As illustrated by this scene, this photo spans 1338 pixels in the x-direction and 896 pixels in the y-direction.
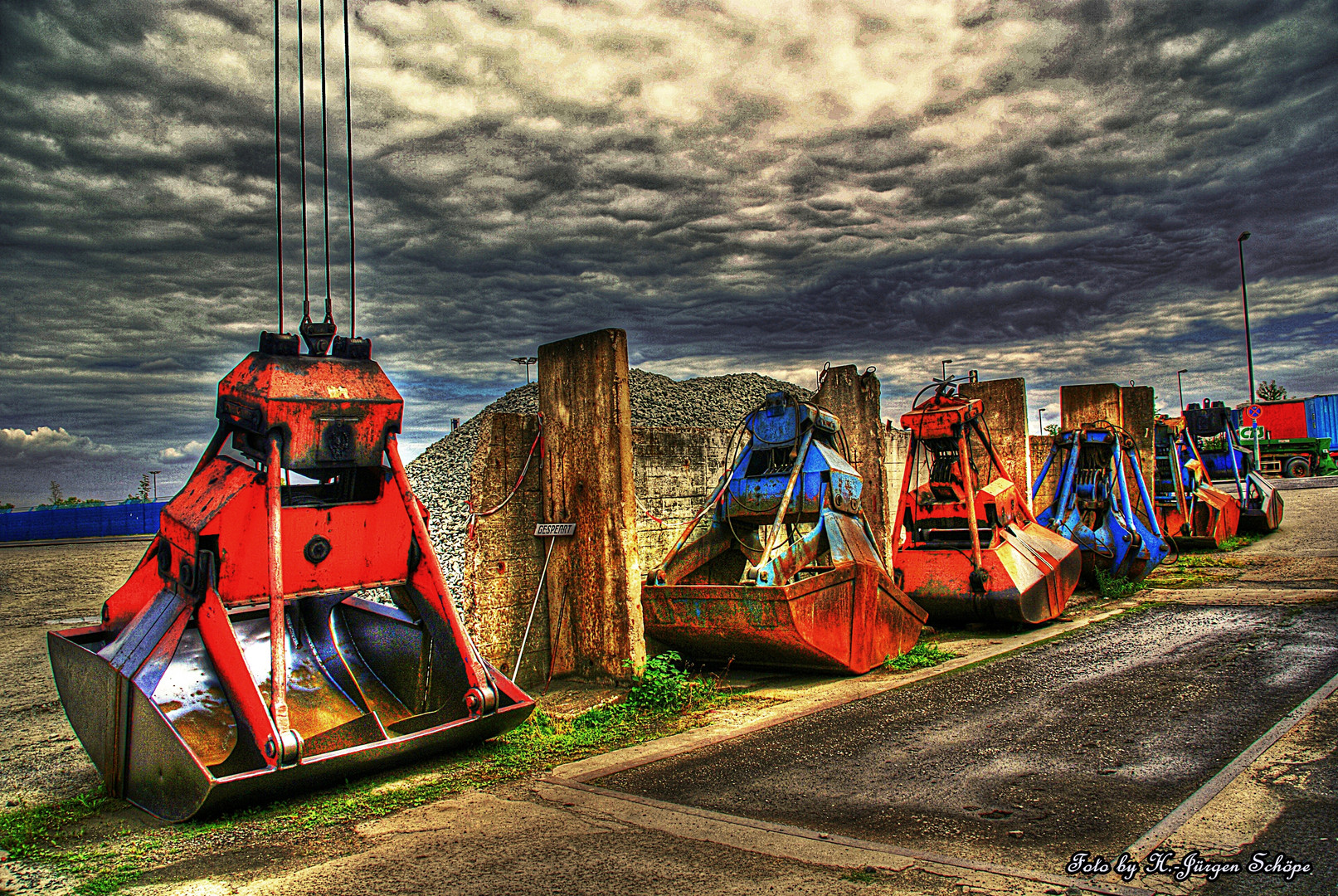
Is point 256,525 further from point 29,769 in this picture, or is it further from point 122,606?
point 29,769

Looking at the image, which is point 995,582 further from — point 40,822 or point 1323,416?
point 1323,416

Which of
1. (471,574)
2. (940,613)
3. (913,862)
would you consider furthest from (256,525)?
(940,613)

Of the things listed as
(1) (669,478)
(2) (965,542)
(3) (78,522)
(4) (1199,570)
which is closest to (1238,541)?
(4) (1199,570)

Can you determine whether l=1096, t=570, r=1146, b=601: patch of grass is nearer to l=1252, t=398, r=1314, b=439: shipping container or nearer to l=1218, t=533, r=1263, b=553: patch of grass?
l=1218, t=533, r=1263, b=553: patch of grass

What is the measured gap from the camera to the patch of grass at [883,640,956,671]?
290 inches

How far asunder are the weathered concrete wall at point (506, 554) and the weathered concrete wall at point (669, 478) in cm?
116

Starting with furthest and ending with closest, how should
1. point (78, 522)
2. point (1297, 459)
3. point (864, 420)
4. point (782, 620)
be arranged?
point (78, 522) → point (1297, 459) → point (864, 420) → point (782, 620)

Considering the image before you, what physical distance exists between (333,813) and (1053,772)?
12.0 feet

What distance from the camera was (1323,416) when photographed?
1561 inches

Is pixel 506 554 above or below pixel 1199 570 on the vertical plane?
above

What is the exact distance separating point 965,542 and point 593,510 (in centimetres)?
480

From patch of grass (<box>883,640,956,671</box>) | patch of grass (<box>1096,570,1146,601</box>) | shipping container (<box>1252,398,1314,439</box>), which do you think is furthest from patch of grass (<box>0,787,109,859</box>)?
shipping container (<box>1252,398,1314,439</box>)

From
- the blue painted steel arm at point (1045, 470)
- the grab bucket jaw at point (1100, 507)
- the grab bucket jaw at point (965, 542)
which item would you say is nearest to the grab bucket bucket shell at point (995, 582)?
the grab bucket jaw at point (965, 542)

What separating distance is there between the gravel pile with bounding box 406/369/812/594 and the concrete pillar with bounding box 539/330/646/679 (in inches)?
28.2
